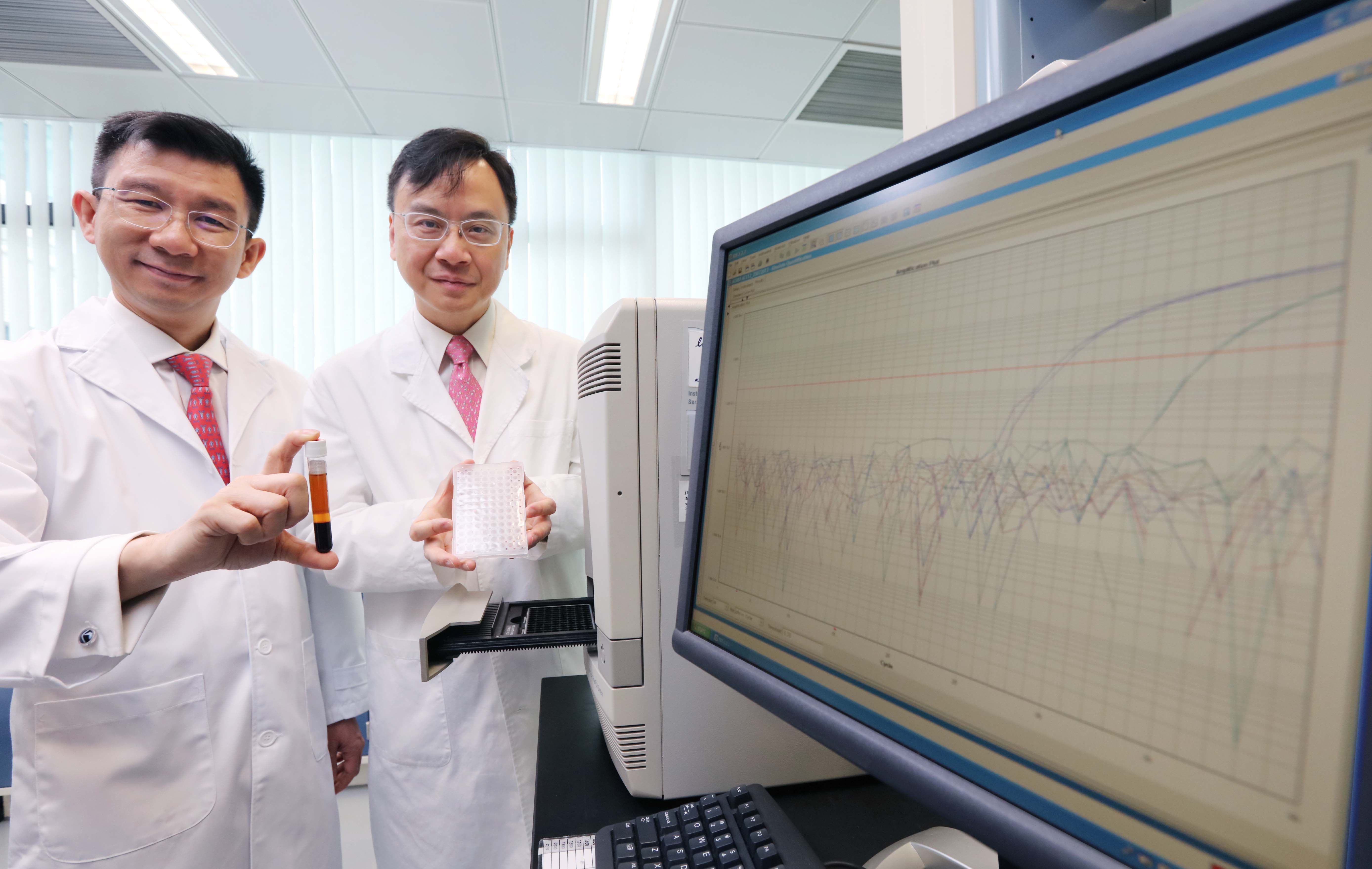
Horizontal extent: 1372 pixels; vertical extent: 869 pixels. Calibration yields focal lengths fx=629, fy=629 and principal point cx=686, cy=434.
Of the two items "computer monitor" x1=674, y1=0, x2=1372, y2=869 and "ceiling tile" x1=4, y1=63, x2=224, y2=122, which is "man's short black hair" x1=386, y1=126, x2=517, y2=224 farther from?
"ceiling tile" x1=4, y1=63, x2=224, y2=122

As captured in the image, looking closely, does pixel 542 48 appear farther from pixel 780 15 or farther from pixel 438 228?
pixel 438 228

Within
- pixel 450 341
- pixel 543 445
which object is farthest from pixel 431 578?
pixel 450 341

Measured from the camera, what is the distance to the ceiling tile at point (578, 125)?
8.68 ft

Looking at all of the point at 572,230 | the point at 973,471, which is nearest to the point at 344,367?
the point at 973,471

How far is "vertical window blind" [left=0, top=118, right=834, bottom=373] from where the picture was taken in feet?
8.57

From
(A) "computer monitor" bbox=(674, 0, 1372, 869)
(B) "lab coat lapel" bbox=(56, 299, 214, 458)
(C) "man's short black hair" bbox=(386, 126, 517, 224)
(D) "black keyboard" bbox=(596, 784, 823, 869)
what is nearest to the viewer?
(A) "computer monitor" bbox=(674, 0, 1372, 869)

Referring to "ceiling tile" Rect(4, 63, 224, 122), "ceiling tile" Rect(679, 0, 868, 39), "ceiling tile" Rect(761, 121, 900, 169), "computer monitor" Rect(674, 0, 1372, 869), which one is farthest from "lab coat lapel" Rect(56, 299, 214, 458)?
"ceiling tile" Rect(761, 121, 900, 169)

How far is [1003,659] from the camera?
31cm

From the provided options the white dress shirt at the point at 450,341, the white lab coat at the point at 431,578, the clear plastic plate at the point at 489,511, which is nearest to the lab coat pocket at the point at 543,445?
the white lab coat at the point at 431,578

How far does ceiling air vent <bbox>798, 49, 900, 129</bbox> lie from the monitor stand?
8.06 feet

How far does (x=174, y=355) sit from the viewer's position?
1049 mm

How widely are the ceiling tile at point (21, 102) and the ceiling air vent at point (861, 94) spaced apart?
119 inches

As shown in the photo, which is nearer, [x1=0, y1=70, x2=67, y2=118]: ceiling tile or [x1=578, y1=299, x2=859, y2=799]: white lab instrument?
[x1=578, y1=299, x2=859, y2=799]: white lab instrument

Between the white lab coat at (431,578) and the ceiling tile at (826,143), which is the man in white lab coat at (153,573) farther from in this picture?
the ceiling tile at (826,143)
